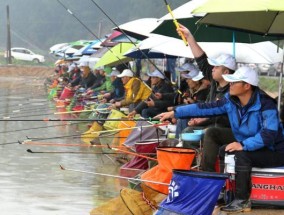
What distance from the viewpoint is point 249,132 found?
717 cm

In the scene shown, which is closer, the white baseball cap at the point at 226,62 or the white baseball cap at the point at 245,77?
the white baseball cap at the point at 245,77

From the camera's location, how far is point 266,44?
539 inches

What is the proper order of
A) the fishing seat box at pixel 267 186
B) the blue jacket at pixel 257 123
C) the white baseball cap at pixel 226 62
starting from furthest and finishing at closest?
the white baseball cap at pixel 226 62 → the fishing seat box at pixel 267 186 → the blue jacket at pixel 257 123

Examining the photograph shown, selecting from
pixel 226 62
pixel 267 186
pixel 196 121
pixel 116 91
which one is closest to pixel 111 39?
pixel 116 91

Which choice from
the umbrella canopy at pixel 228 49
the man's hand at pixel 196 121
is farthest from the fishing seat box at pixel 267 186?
the umbrella canopy at pixel 228 49

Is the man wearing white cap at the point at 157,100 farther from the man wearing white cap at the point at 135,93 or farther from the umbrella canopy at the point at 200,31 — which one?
the umbrella canopy at the point at 200,31

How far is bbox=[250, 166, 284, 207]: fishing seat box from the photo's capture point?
23.4ft

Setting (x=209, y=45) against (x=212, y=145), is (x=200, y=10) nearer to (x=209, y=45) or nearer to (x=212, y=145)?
(x=212, y=145)

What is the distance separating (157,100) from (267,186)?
20.5 feet

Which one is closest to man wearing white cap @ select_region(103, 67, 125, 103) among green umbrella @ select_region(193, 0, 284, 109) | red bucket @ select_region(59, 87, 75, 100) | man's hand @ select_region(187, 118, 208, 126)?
red bucket @ select_region(59, 87, 75, 100)

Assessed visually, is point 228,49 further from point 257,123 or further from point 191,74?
point 257,123

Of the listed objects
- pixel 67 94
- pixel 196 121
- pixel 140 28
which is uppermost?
pixel 140 28

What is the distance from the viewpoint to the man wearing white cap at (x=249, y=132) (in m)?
7.04

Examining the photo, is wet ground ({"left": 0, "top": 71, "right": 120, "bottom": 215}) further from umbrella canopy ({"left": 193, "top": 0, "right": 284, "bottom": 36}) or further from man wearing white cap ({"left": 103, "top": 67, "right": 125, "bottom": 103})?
man wearing white cap ({"left": 103, "top": 67, "right": 125, "bottom": 103})
